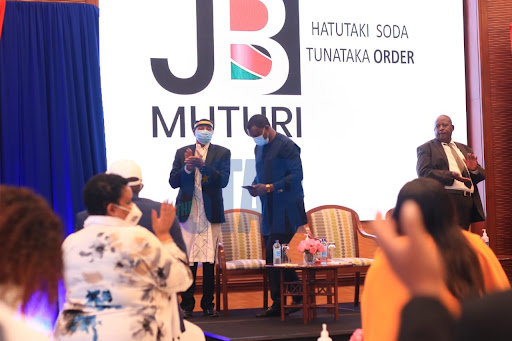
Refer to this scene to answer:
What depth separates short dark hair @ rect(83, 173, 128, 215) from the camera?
9.36 feet

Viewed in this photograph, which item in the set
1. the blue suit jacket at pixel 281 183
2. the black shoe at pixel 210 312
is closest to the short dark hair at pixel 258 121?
the blue suit jacket at pixel 281 183

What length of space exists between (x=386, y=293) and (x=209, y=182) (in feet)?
13.4

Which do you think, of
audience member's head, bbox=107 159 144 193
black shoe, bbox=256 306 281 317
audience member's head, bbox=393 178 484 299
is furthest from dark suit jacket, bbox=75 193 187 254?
black shoe, bbox=256 306 281 317

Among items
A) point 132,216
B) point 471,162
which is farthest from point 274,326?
point 132,216

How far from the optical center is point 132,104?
22.7ft

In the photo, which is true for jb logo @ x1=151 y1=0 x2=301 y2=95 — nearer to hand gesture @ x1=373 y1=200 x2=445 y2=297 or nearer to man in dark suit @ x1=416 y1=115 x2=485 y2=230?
man in dark suit @ x1=416 y1=115 x2=485 y2=230

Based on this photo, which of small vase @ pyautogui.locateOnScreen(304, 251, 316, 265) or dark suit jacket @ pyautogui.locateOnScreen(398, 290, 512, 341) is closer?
dark suit jacket @ pyautogui.locateOnScreen(398, 290, 512, 341)

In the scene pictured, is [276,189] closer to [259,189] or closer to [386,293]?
[259,189]

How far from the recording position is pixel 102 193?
2.87 metres

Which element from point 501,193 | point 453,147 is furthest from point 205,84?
point 501,193

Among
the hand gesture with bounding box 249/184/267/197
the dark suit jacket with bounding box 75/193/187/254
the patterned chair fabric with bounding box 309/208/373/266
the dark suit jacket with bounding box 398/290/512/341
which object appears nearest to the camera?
the dark suit jacket with bounding box 398/290/512/341

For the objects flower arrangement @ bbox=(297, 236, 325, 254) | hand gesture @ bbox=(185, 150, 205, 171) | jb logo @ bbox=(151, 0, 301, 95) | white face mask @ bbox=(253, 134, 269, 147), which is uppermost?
jb logo @ bbox=(151, 0, 301, 95)

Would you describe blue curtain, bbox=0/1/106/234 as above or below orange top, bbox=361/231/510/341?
above

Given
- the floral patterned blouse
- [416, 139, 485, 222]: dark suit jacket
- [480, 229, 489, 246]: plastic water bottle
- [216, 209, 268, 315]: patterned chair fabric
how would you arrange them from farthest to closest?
1. [480, 229, 489, 246]: plastic water bottle
2. [216, 209, 268, 315]: patterned chair fabric
3. [416, 139, 485, 222]: dark suit jacket
4. the floral patterned blouse
